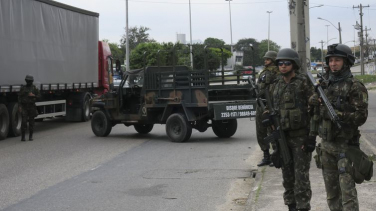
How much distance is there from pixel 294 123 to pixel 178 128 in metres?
8.28

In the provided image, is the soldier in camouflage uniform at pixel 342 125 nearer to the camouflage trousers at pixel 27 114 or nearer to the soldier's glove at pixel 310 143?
the soldier's glove at pixel 310 143

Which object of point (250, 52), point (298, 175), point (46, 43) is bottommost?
point (298, 175)

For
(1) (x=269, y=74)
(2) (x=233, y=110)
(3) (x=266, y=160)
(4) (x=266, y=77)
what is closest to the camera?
(4) (x=266, y=77)

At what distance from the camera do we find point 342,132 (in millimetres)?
5285

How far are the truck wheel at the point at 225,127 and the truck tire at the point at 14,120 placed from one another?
576cm

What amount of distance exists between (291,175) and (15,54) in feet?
40.1

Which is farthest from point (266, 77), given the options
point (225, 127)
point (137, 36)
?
point (137, 36)

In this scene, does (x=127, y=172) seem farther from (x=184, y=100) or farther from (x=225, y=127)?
(x=225, y=127)

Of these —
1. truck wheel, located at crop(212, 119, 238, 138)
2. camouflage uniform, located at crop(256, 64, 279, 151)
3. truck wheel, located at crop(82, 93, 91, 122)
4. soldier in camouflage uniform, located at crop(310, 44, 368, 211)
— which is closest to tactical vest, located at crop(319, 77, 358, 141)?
soldier in camouflage uniform, located at crop(310, 44, 368, 211)

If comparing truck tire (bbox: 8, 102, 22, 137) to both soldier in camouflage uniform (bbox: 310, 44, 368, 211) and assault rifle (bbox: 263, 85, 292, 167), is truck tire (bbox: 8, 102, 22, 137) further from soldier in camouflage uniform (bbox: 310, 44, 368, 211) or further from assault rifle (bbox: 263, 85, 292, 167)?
soldier in camouflage uniform (bbox: 310, 44, 368, 211)

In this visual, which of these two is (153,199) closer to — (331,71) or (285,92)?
(285,92)

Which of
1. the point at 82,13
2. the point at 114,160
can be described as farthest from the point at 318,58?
the point at 114,160

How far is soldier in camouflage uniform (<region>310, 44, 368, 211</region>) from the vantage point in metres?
5.19

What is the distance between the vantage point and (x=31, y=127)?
15.9 metres
